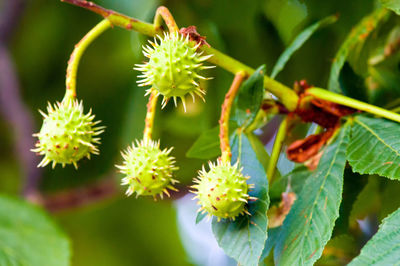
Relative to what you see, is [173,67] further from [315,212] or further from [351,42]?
[351,42]

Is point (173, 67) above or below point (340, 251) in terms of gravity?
above

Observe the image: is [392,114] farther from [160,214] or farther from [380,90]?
[160,214]

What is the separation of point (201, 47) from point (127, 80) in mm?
2089

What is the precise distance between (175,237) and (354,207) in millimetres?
2469

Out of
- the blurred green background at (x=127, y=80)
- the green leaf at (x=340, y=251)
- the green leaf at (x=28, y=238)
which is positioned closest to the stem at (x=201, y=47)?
the green leaf at (x=340, y=251)

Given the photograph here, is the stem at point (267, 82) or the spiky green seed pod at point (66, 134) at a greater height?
the spiky green seed pod at point (66, 134)

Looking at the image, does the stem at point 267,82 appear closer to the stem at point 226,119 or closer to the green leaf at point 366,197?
the stem at point 226,119

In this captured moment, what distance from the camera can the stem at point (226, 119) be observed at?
1293 millimetres

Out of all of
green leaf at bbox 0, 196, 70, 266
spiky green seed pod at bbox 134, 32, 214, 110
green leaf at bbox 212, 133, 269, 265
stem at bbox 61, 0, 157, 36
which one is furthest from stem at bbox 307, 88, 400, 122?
green leaf at bbox 0, 196, 70, 266

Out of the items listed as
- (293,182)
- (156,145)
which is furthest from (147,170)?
(293,182)

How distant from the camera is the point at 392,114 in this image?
4.14 ft

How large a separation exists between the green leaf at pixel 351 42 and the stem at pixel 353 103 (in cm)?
16

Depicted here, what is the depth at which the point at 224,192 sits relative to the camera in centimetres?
119

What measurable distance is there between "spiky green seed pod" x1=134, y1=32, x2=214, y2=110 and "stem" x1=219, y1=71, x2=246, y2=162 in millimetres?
130
